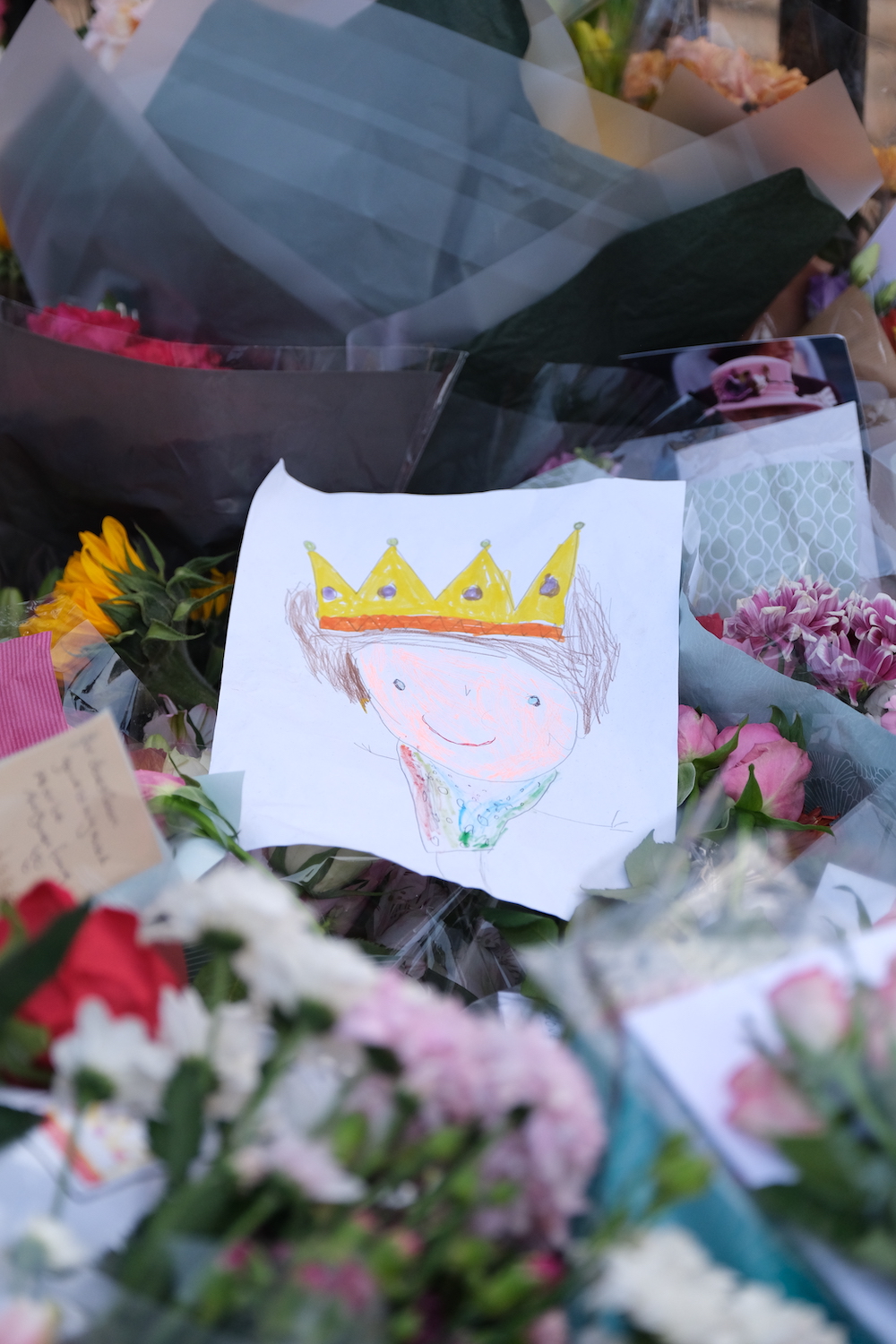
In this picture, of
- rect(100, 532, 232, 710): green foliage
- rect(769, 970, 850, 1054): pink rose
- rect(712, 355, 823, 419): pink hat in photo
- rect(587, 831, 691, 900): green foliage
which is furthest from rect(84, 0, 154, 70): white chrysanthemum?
rect(769, 970, 850, 1054): pink rose

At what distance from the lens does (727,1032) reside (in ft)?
0.98

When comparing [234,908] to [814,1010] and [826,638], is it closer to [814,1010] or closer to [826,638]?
[814,1010]

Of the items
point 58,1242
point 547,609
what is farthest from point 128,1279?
point 547,609

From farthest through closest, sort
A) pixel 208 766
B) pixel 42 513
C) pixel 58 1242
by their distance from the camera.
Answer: pixel 42 513 < pixel 208 766 < pixel 58 1242

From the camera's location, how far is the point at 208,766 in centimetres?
58

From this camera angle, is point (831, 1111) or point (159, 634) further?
point (159, 634)

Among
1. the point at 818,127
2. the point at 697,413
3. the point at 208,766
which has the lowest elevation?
the point at 208,766

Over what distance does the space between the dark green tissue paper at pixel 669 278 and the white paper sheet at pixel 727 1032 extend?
64cm

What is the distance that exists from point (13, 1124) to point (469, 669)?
0.39m

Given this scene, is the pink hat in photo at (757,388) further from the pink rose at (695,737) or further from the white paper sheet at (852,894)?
the white paper sheet at (852,894)

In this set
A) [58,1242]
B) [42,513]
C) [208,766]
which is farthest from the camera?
[42,513]

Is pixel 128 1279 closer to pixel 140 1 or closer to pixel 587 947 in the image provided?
pixel 587 947

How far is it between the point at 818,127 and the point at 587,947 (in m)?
0.80

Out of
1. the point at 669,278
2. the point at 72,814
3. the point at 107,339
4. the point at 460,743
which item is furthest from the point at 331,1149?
the point at 669,278
